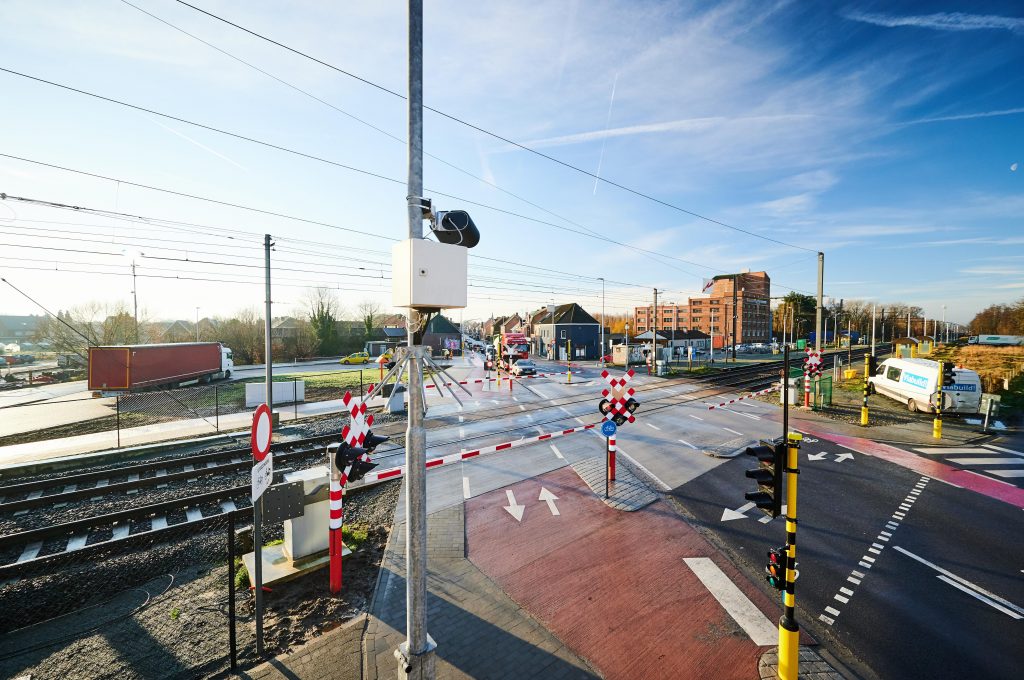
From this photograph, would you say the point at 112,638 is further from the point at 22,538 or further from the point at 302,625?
the point at 22,538

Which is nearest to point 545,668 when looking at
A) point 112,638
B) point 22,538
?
point 112,638

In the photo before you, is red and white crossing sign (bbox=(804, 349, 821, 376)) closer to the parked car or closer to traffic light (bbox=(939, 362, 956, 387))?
traffic light (bbox=(939, 362, 956, 387))

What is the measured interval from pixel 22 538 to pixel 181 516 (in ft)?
7.63

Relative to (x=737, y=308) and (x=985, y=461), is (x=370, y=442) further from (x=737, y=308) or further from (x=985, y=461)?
(x=737, y=308)

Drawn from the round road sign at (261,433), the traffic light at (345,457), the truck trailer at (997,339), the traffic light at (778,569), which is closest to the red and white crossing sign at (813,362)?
the traffic light at (778,569)

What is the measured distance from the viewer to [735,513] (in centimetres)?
861

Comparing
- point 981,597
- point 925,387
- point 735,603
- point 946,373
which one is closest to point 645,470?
point 735,603

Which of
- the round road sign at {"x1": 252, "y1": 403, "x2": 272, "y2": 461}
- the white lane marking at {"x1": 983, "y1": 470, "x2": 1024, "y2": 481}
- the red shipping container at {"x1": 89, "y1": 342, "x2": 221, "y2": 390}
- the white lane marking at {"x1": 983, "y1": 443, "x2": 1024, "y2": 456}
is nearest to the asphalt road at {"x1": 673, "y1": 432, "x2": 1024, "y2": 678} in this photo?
the white lane marking at {"x1": 983, "y1": 470, "x2": 1024, "y2": 481}

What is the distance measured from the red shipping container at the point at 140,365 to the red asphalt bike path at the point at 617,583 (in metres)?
25.7

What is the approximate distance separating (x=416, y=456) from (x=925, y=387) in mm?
23651

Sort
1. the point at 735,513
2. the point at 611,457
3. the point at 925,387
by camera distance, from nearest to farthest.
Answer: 1. the point at 735,513
2. the point at 611,457
3. the point at 925,387

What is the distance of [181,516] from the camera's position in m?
8.71

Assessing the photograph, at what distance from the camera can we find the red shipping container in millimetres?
22688

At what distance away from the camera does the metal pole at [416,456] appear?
3674mm
